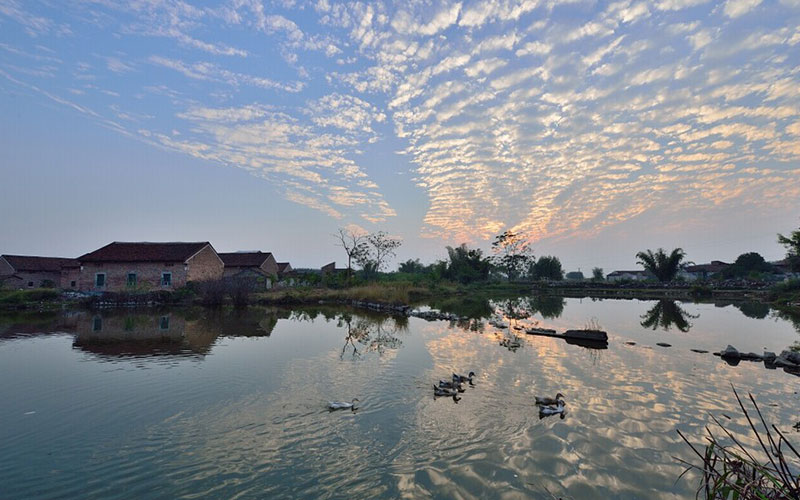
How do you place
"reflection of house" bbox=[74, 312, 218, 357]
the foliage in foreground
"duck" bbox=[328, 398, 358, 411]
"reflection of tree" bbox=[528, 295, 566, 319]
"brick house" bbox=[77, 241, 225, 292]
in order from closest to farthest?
the foliage in foreground, "duck" bbox=[328, 398, 358, 411], "reflection of house" bbox=[74, 312, 218, 357], "reflection of tree" bbox=[528, 295, 566, 319], "brick house" bbox=[77, 241, 225, 292]

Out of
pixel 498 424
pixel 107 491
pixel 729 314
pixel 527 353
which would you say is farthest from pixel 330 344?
pixel 729 314

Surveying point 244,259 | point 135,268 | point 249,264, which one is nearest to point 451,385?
point 135,268

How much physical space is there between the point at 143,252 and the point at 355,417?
3946 cm

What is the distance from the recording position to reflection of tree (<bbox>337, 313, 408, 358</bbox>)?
50.8 ft

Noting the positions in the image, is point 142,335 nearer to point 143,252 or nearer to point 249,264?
point 143,252

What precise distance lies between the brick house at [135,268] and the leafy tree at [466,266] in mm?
42008

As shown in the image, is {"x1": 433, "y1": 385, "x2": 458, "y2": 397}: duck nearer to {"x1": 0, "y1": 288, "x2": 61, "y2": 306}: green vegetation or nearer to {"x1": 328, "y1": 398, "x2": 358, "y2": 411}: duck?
{"x1": 328, "y1": 398, "x2": 358, "y2": 411}: duck

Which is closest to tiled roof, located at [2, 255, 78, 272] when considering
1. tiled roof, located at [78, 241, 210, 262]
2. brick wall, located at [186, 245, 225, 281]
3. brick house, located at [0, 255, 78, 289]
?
brick house, located at [0, 255, 78, 289]

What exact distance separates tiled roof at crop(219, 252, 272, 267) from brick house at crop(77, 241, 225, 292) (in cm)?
1285

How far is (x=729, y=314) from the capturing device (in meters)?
27.6

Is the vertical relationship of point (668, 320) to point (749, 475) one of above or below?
below

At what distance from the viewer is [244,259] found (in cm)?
5403

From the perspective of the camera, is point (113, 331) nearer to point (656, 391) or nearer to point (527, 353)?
point (527, 353)

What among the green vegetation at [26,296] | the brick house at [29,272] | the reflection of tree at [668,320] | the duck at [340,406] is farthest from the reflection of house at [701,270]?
the brick house at [29,272]
